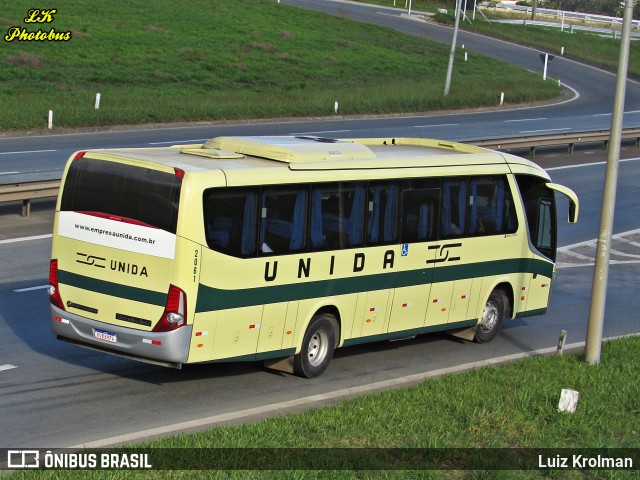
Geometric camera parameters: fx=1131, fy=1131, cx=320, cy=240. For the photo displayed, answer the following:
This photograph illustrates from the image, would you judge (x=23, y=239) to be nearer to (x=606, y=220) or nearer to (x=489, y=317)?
(x=489, y=317)

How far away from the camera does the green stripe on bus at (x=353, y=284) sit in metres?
13.0

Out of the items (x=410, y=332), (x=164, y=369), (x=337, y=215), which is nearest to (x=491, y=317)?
(x=410, y=332)

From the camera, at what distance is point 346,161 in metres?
14.8

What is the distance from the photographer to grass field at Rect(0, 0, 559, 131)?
147ft

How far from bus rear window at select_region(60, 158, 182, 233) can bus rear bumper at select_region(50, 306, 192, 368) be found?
1.22 meters

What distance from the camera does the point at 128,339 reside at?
506 inches

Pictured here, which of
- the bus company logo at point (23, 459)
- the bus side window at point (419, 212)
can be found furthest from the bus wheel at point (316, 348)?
the bus company logo at point (23, 459)

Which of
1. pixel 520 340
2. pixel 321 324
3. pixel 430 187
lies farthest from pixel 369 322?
pixel 520 340

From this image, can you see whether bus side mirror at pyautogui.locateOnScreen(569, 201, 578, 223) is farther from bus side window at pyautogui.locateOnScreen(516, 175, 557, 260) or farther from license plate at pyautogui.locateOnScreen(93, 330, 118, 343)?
license plate at pyautogui.locateOnScreen(93, 330, 118, 343)

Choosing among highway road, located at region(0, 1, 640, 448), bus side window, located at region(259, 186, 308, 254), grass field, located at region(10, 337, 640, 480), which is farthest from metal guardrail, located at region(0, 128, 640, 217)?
grass field, located at region(10, 337, 640, 480)

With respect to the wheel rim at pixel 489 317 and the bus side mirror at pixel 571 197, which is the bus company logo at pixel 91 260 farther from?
the bus side mirror at pixel 571 197

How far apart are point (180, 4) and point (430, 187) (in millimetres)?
62676

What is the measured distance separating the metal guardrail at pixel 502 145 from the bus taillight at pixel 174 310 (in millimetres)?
11732

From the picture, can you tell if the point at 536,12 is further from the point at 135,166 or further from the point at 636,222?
the point at 135,166
